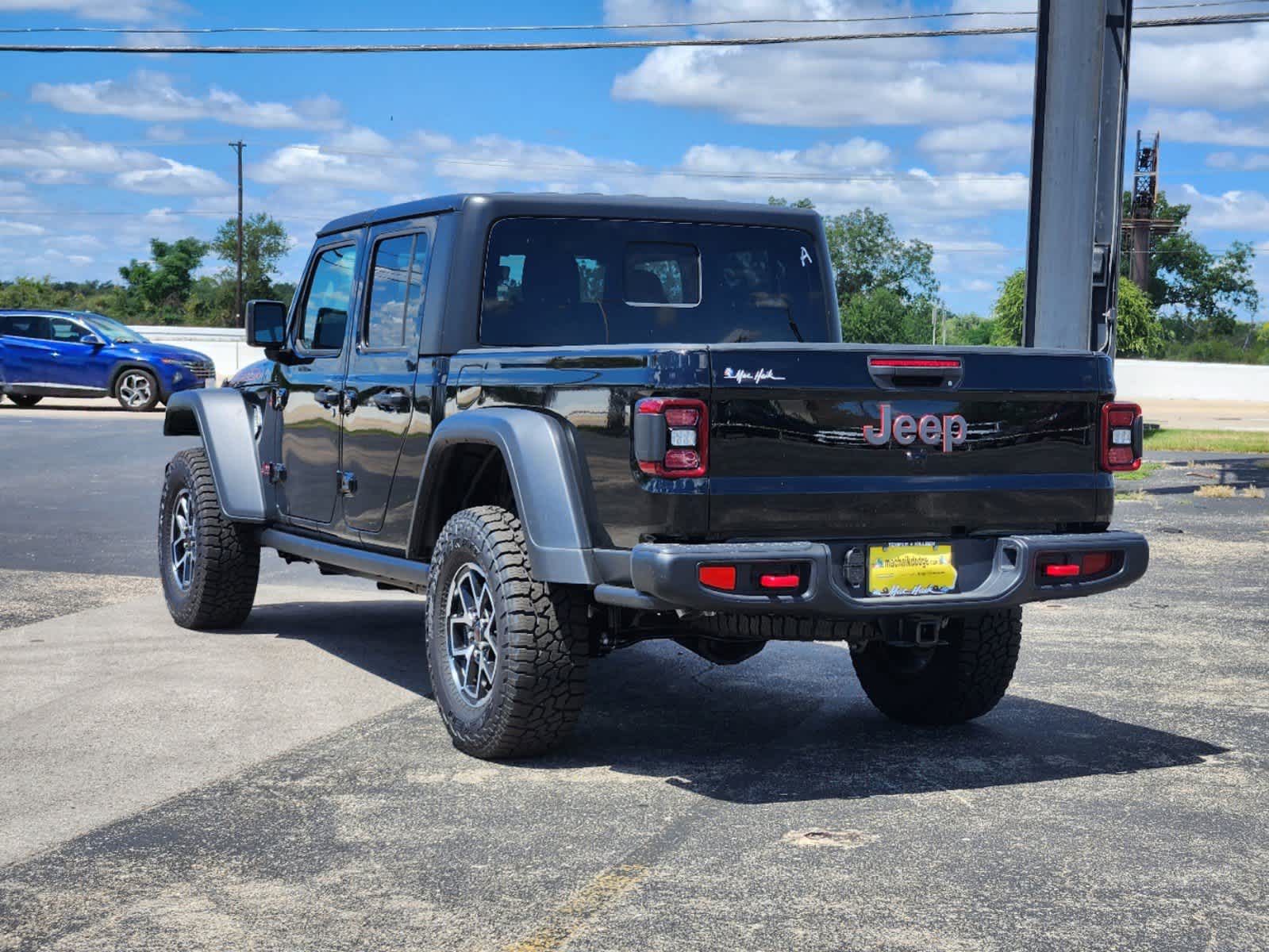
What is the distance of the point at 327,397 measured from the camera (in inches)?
286

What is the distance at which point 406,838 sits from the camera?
4820mm

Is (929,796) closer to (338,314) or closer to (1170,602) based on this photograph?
(338,314)

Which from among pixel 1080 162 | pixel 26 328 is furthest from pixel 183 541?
pixel 26 328

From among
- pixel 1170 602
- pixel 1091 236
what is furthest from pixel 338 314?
pixel 1091 236

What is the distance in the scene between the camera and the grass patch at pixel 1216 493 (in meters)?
17.2

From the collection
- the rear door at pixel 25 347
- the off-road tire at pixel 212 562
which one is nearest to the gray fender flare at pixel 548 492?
the off-road tire at pixel 212 562

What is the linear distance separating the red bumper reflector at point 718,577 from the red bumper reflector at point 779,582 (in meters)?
0.10

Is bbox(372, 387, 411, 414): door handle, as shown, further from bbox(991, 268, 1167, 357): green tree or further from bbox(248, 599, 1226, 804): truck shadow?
Result: bbox(991, 268, 1167, 357): green tree

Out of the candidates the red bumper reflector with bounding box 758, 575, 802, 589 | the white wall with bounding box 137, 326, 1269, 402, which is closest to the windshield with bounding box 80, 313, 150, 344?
the red bumper reflector with bounding box 758, 575, 802, 589

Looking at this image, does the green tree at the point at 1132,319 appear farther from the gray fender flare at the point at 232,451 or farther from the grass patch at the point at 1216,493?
the gray fender flare at the point at 232,451

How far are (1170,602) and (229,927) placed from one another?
23.3 ft

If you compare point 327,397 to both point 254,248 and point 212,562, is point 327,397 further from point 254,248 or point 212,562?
point 254,248

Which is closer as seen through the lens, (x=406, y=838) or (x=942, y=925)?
(x=942, y=925)

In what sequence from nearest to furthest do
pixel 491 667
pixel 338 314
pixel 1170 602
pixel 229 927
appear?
pixel 229 927
pixel 491 667
pixel 338 314
pixel 1170 602
